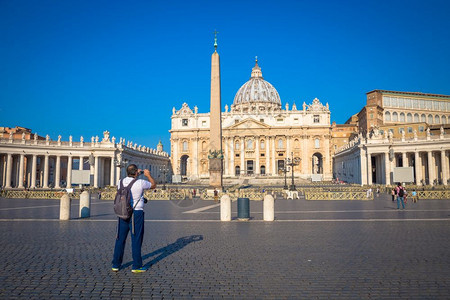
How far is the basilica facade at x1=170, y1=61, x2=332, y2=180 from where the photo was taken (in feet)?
267

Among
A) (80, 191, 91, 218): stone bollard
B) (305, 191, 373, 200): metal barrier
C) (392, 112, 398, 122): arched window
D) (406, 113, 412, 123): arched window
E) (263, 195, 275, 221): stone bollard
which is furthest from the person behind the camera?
(406, 113, 412, 123): arched window

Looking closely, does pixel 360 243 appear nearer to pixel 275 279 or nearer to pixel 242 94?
pixel 275 279

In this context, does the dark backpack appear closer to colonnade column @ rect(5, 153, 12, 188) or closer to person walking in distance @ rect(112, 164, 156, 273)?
person walking in distance @ rect(112, 164, 156, 273)

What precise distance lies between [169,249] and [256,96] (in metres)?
101

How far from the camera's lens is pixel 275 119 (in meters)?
83.9

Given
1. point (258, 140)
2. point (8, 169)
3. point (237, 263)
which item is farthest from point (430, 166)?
point (8, 169)

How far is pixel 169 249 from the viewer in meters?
7.79

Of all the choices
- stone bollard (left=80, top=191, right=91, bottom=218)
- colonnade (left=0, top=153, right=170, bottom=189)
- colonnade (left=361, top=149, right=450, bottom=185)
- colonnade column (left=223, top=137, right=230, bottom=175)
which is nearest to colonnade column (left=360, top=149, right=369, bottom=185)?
colonnade (left=361, top=149, right=450, bottom=185)

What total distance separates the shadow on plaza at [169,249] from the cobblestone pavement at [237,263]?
0.02 metres

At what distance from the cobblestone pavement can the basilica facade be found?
70718 millimetres

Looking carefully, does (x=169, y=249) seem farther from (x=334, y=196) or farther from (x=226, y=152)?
(x=226, y=152)

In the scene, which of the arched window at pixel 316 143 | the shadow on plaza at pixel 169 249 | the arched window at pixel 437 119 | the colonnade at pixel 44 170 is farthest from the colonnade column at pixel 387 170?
the shadow on plaza at pixel 169 249

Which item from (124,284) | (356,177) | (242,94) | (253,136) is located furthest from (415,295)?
(242,94)

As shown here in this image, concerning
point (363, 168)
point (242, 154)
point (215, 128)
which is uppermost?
point (242, 154)
